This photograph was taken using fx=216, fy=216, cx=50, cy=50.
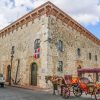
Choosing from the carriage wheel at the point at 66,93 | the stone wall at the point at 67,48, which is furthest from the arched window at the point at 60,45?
the carriage wheel at the point at 66,93

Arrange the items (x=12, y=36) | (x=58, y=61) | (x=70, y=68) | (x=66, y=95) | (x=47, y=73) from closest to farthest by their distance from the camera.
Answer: (x=66, y=95) → (x=47, y=73) → (x=58, y=61) → (x=70, y=68) → (x=12, y=36)

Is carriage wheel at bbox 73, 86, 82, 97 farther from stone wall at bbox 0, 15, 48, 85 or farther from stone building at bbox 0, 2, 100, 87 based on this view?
stone wall at bbox 0, 15, 48, 85

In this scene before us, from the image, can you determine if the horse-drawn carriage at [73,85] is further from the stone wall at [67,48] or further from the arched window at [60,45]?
the arched window at [60,45]

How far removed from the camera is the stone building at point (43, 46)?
26094 millimetres

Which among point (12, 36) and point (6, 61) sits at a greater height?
point (12, 36)

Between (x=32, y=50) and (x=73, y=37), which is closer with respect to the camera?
(x=32, y=50)

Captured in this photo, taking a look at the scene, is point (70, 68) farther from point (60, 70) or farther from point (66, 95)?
point (66, 95)

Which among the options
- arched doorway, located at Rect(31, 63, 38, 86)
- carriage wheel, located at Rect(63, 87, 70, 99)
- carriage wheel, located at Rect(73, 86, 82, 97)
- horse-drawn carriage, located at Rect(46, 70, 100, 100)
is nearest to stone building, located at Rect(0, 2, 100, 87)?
arched doorway, located at Rect(31, 63, 38, 86)

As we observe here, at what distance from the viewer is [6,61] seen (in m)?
33.6

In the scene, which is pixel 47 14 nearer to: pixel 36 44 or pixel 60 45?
pixel 36 44

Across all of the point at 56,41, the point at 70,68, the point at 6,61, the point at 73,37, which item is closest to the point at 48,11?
the point at 56,41

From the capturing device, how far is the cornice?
2664 centimetres

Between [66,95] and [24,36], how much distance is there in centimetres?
1585

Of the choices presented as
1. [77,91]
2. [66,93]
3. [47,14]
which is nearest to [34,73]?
[47,14]
